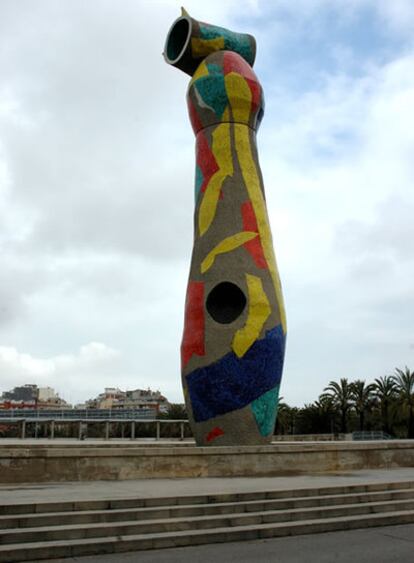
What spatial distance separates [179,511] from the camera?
7.90 m

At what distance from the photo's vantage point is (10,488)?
32.5 ft

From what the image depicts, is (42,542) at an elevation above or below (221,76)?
below

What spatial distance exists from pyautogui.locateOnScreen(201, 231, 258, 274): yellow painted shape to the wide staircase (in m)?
8.09

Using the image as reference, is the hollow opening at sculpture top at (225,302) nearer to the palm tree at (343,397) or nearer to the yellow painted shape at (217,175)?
the yellow painted shape at (217,175)

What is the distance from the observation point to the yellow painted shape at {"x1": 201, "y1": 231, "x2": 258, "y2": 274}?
16422 millimetres

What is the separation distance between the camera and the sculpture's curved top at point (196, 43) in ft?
62.0

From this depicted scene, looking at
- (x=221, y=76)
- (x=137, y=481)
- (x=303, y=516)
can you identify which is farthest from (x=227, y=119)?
(x=303, y=516)

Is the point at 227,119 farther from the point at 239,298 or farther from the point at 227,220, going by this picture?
the point at 239,298

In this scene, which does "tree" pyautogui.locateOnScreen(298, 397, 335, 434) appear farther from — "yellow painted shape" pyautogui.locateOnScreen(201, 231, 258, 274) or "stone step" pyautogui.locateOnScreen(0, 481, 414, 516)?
"stone step" pyautogui.locateOnScreen(0, 481, 414, 516)

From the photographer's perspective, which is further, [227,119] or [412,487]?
[227,119]

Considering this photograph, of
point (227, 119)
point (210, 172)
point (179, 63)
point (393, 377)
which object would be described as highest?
point (179, 63)

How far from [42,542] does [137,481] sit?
4488mm

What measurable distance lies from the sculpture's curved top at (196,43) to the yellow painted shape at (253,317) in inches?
301

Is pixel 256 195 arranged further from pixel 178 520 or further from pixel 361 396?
pixel 361 396
